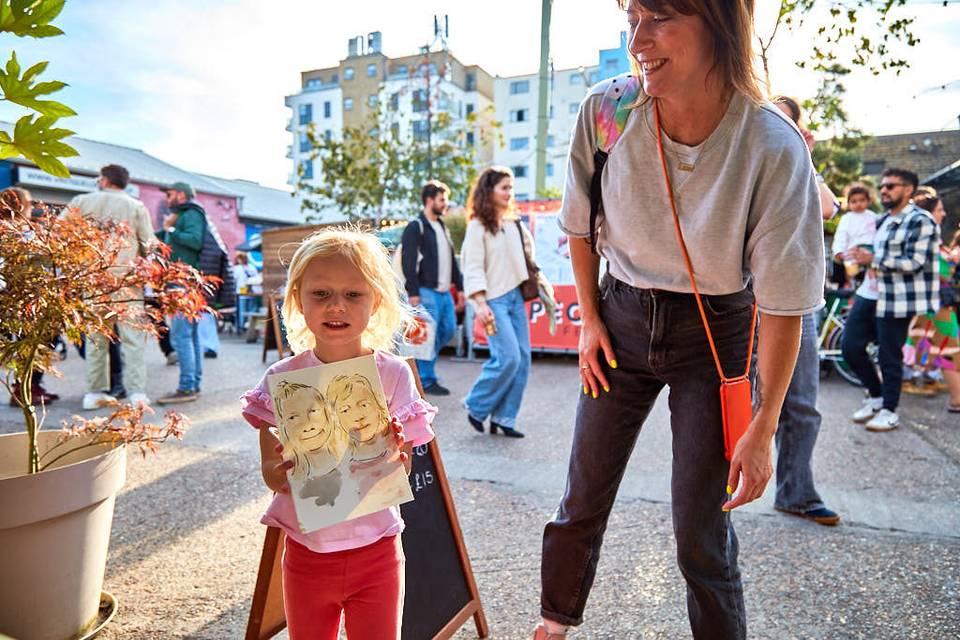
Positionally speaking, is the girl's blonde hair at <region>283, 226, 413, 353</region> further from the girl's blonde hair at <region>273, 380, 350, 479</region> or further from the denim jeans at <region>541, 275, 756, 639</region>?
the denim jeans at <region>541, 275, 756, 639</region>

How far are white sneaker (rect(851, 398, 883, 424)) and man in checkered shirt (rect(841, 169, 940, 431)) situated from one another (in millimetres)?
12

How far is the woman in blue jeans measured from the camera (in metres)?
4.93

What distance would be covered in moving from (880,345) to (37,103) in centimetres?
591

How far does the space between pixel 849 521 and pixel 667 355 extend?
2.31 m

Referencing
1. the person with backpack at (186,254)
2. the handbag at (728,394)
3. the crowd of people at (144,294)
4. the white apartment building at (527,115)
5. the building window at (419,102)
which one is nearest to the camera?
the handbag at (728,394)

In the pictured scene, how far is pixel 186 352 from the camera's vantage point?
6301mm


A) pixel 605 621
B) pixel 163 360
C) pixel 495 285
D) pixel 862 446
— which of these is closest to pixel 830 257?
pixel 862 446

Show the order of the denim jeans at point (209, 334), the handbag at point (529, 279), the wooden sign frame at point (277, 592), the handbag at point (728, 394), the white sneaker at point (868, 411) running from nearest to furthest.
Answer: the handbag at point (728, 394), the wooden sign frame at point (277, 592), the handbag at point (529, 279), the white sneaker at point (868, 411), the denim jeans at point (209, 334)

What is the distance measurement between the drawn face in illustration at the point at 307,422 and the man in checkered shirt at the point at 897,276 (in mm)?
5183

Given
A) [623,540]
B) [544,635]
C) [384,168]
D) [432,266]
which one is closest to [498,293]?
[432,266]

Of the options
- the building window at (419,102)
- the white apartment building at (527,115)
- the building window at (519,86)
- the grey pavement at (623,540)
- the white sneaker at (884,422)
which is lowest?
the grey pavement at (623,540)

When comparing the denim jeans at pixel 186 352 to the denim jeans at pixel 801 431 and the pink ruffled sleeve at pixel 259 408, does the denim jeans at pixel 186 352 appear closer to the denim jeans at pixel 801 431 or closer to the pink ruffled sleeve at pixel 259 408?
the pink ruffled sleeve at pixel 259 408

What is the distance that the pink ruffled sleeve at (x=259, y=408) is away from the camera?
151 centimetres

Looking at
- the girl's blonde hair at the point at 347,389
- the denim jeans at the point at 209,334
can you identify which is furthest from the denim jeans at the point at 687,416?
the denim jeans at the point at 209,334
